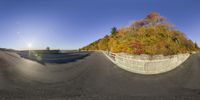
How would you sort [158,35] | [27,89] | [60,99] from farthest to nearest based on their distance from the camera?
[158,35]
[27,89]
[60,99]

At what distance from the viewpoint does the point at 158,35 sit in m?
49.8

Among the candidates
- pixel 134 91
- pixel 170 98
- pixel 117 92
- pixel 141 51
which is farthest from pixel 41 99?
pixel 141 51

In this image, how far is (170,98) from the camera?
338 inches

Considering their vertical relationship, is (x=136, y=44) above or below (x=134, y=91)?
above

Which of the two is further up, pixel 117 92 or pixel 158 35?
pixel 158 35

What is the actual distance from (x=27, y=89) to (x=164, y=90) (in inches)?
260

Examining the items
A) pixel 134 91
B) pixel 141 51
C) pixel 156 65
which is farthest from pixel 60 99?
pixel 141 51

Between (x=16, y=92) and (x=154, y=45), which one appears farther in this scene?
(x=154, y=45)

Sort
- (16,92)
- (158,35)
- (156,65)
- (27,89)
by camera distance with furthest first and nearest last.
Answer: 1. (158,35)
2. (156,65)
3. (27,89)
4. (16,92)

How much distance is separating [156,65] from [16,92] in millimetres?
11568

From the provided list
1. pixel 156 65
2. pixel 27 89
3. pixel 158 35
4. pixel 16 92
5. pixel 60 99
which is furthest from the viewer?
pixel 158 35

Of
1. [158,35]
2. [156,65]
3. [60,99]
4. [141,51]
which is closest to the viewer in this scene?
[60,99]

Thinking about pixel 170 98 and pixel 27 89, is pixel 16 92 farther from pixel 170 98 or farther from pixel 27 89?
pixel 170 98

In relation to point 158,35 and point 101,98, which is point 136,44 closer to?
point 158,35
